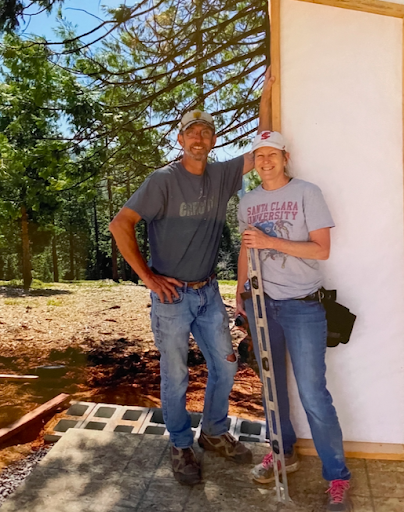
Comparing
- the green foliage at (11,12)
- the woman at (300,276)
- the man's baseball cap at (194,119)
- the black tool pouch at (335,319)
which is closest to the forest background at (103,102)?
the green foliage at (11,12)

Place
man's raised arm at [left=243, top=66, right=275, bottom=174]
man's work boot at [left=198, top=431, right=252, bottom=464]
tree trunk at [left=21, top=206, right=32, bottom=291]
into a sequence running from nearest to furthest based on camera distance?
man's raised arm at [left=243, top=66, right=275, bottom=174]
man's work boot at [left=198, top=431, right=252, bottom=464]
tree trunk at [left=21, top=206, right=32, bottom=291]

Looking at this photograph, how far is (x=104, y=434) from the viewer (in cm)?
289

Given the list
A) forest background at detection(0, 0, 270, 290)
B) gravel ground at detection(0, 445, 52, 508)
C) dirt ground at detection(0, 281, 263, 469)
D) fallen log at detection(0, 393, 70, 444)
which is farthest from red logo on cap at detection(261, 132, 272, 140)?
fallen log at detection(0, 393, 70, 444)

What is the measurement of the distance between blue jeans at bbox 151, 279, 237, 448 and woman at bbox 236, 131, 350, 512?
0.35 meters

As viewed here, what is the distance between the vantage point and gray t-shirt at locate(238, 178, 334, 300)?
204cm

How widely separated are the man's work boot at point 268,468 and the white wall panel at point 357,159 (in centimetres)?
42

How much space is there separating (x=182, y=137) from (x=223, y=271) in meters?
2.45

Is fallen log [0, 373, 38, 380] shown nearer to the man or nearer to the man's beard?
the man

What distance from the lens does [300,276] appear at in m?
2.11

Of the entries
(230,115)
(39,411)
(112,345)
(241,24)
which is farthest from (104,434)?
(241,24)

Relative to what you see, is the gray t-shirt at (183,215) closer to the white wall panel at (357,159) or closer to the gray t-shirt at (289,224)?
the gray t-shirt at (289,224)

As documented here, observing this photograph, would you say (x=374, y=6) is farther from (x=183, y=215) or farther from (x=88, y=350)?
(x=88, y=350)

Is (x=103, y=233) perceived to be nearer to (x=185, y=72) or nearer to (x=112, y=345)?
(x=112, y=345)

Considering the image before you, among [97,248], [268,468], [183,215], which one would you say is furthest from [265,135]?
[97,248]
